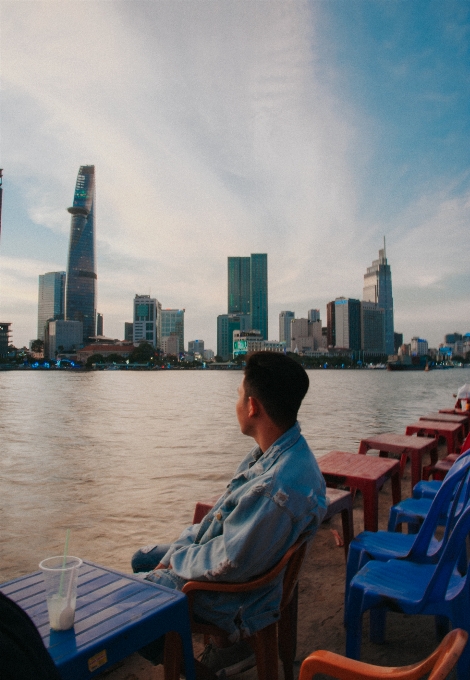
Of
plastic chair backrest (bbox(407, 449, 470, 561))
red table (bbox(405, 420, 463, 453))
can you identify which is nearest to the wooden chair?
plastic chair backrest (bbox(407, 449, 470, 561))

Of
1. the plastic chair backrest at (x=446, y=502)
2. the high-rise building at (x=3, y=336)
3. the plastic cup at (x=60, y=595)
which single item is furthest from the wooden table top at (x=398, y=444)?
the high-rise building at (x=3, y=336)

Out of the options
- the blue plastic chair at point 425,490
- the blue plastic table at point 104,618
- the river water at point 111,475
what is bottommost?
the river water at point 111,475

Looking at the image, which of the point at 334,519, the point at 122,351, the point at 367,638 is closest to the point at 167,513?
the point at 334,519

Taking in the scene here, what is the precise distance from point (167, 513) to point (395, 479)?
118 inches

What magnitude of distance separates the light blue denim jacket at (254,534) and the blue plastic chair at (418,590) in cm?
51

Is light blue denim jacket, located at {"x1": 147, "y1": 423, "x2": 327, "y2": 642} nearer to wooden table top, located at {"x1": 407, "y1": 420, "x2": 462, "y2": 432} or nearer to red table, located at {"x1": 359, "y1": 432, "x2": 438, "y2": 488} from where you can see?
red table, located at {"x1": 359, "y1": 432, "x2": 438, "y2": 488}

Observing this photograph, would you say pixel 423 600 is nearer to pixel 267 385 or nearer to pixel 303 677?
pixel 303 677

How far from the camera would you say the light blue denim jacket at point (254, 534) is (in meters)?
1.93

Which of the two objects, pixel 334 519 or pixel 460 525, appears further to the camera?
pixel 334 519

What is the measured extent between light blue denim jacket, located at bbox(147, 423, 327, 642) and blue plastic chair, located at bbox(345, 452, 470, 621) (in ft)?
1.93

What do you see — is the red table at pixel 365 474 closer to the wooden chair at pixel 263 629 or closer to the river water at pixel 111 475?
the wooden chair at pixel 263 629

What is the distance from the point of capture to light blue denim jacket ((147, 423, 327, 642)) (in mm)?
1930

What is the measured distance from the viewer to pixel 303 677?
1.43m

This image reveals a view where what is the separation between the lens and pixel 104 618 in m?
1.62
